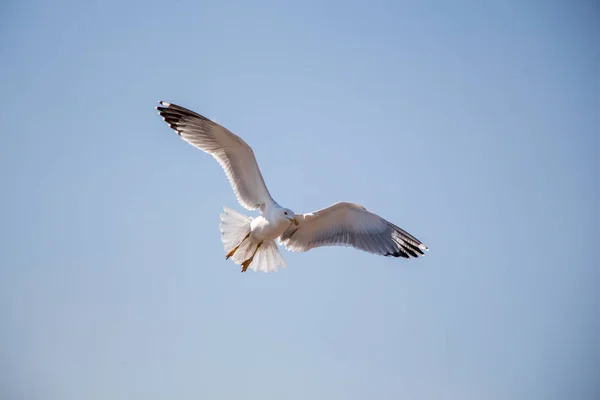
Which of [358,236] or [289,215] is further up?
[358,236]

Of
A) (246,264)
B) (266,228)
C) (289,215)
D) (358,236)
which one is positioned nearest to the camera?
(289,215)

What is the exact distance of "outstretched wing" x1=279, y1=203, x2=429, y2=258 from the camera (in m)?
8.39

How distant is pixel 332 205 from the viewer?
26.4 ft

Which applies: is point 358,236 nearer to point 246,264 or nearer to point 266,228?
point 266,228

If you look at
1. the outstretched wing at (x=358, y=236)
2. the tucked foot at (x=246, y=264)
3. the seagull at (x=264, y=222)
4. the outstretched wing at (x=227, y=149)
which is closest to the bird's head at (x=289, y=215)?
the seagull at (x=264, y=222)

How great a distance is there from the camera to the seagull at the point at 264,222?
26.1ft

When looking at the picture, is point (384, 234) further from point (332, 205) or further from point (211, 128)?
point (211, 128)

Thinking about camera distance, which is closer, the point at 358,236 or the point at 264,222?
the point at 264,222

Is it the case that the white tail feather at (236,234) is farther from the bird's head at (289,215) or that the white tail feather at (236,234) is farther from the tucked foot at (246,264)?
the bird's head at (289,215)

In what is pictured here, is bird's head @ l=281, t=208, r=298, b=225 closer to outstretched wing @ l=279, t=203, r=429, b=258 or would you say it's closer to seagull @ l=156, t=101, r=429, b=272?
seagull @ l=156, t=101, r=429, b=272

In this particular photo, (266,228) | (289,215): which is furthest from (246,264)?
(289,215)

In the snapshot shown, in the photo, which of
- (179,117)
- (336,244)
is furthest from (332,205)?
(179,117)

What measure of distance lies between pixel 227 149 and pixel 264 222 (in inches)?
36.3

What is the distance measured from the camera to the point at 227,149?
8062 millimetres
